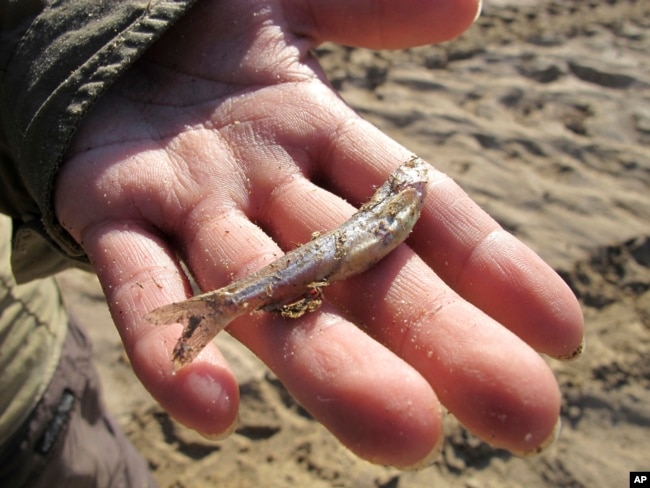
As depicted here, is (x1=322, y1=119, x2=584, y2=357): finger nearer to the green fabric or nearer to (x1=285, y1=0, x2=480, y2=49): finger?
(x1=285, y1=0, x2=480, y2=49): finger

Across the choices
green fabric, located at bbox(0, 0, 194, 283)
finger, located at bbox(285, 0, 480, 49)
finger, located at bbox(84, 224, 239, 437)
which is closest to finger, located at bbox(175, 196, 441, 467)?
finger, located at bbox(84, 224, 239, 437)

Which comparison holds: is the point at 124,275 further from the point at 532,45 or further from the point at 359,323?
the point at 532,45

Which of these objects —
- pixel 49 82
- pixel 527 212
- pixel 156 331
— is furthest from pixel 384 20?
pixel 527 212

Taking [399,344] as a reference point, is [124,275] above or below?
above

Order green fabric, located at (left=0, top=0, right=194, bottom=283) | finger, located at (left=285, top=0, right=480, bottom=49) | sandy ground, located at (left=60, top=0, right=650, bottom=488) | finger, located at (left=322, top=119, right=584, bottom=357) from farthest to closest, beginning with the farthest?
sandy ground, located at (left=60, top=0, right=650, bottom=488)
finger, located at (left=285, top=0, right=480, bottom=49)
green fabric, located at (left=0, top=0, right=194, bottom=283)
finger, located at (left=322, top=119, right=584, bottom=357)

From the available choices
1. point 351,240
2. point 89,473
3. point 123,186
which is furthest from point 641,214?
point 89,473

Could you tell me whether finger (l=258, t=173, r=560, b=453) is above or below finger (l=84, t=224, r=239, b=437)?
below
